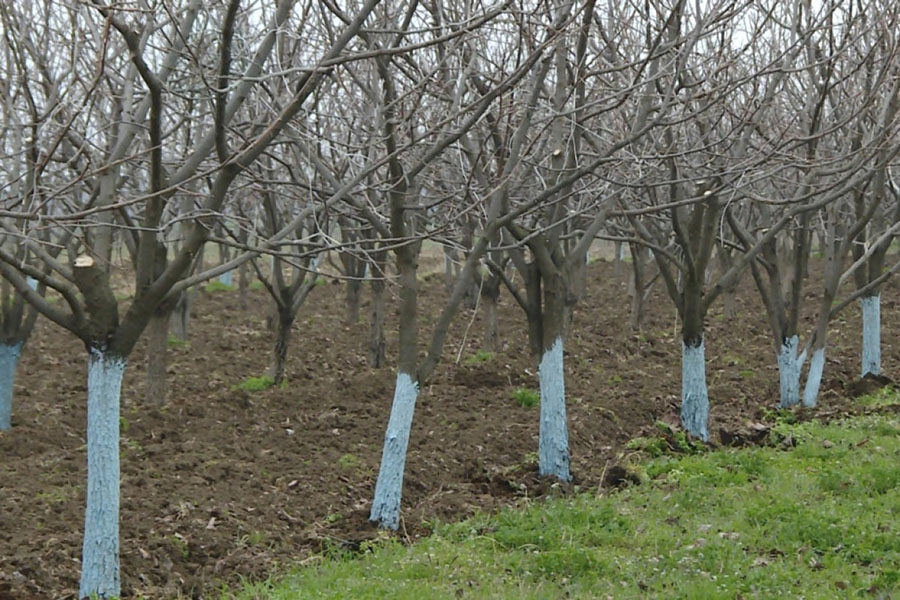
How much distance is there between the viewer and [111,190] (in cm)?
559

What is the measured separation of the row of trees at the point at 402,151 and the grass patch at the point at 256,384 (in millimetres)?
872

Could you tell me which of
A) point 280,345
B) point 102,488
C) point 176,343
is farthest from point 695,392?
point 176,343

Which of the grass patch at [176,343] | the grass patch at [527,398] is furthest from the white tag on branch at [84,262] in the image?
the grass patch at [176,343]

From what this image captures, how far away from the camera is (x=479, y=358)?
13867 mm

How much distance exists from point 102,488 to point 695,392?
18.4 feet

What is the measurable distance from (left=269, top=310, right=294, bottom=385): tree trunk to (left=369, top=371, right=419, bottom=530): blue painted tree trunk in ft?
17.6

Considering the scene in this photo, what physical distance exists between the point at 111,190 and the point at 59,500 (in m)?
2.50

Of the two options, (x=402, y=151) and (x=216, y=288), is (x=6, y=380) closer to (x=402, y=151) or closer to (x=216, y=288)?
(x=402, y=151)

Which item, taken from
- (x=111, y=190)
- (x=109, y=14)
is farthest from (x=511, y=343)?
(x=109, y=14)

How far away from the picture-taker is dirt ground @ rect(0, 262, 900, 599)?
6.16 m

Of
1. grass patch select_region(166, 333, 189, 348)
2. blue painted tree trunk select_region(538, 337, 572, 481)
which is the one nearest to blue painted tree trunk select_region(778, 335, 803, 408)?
blue painted tree trunk select_region(538, 337, 572, 481)

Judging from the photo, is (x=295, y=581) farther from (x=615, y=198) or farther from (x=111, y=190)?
(x=615, y=198)

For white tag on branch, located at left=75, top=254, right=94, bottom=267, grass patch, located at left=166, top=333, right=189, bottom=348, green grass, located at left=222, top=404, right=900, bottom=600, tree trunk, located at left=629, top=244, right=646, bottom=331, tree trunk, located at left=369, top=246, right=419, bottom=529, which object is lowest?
green grass, located at left=222, top=404, right=900, bottom=600

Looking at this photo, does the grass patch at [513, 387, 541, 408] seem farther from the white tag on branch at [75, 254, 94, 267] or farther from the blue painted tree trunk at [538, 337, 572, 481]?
the white tag on branch at [75, 254, 94, 267]
